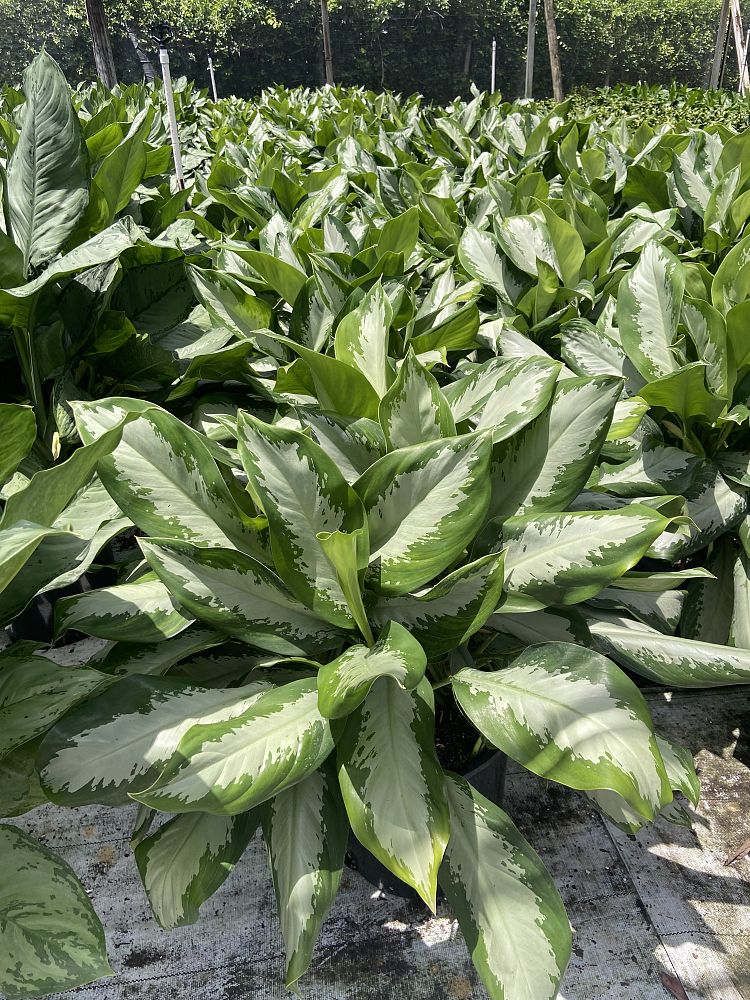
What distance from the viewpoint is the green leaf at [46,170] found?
5.55 ft

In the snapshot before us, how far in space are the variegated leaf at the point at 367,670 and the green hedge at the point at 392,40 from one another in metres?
30.0

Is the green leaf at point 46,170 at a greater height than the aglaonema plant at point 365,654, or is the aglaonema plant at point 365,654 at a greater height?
the green leaf at point 46,170

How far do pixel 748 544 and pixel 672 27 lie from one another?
45650mm

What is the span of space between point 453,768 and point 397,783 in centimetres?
39

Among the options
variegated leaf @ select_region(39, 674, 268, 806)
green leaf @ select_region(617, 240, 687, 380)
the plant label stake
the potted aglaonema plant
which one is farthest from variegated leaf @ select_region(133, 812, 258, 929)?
the plant label stake

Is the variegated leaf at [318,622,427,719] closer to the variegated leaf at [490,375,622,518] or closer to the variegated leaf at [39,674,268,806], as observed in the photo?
the variegated leaf at [39,674,268,806]

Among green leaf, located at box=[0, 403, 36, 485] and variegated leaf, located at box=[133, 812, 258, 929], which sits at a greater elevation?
green leaf, located at box=[0, 403, 36, 485]

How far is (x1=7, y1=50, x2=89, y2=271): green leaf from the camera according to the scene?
5.55 feet

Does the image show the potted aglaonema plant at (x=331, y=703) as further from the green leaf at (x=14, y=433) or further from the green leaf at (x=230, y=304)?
the green leaf at (x=230, y=304)

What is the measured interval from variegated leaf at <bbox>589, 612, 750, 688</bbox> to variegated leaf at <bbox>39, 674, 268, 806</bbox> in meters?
0.64

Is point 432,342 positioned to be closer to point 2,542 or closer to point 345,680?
point 345,680

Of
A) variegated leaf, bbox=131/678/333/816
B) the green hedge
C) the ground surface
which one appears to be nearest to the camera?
variegated leaf, bbox=131/678/333/816

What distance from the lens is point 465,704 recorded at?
45.4 inches

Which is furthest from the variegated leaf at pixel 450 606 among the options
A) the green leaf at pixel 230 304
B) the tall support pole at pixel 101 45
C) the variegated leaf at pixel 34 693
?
the tall support pole at pixel 101 45
